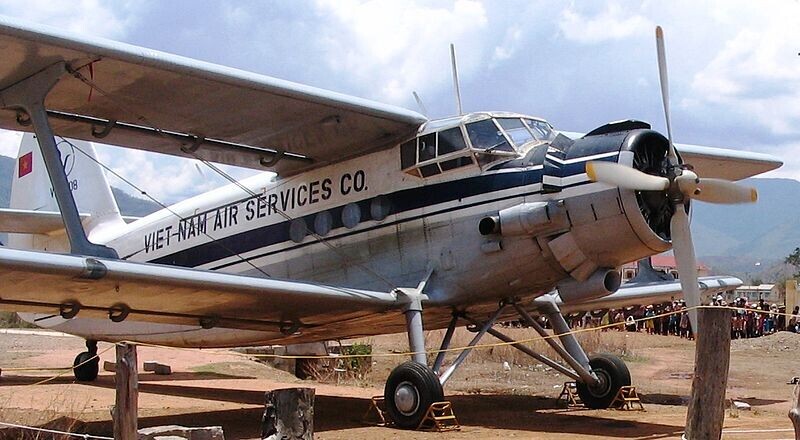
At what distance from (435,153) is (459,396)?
5.04m

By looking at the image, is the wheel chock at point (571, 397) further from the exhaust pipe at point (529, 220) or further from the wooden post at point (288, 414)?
the wooden post at point (288, 414)

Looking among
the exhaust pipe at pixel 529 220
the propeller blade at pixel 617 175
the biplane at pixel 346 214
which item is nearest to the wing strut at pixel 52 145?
the biplane at pixel 346 214

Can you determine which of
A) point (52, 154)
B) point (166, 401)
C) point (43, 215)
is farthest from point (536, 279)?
point (43, 215)

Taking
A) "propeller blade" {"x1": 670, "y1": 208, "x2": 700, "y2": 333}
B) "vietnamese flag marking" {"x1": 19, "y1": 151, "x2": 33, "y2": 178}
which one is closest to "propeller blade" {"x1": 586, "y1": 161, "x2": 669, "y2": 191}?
"propeller blade" {"x1": 670, "y1": 208, "x2": 700, "y2": 333}

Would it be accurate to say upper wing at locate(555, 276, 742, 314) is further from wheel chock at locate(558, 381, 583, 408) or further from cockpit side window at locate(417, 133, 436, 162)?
cockpit side window at locate(417, 133, 436, 162)

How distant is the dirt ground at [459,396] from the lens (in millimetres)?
10648

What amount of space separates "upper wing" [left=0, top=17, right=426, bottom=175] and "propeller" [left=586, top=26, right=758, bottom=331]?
123 inches

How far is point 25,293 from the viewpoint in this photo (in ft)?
33.2

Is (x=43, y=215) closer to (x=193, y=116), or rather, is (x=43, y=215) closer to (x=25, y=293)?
(x=193, y=116)

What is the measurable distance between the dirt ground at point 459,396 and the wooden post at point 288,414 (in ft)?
7.33

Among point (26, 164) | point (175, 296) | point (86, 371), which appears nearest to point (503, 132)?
point (175, 296)

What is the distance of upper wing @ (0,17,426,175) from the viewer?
10.3 m

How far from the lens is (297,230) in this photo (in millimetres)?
13156

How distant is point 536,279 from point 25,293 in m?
5.68
